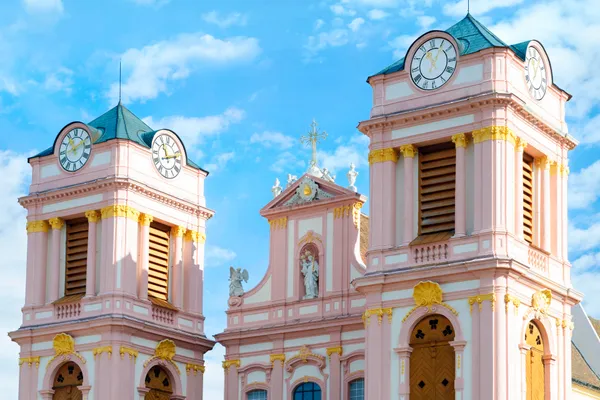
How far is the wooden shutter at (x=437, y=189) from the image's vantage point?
4119cm

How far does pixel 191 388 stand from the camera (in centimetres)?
4819

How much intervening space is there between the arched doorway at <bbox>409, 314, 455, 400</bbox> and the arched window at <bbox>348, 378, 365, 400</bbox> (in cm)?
387

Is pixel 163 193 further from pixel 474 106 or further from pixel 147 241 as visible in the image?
pixel 474 106

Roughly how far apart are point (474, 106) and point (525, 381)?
6824mm

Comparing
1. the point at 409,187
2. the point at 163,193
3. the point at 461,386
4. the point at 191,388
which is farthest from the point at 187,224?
the point at 461,386

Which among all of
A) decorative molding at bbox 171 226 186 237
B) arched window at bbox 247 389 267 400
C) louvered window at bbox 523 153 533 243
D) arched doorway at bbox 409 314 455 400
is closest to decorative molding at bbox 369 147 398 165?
louvered window at bbox 523 153 533 243

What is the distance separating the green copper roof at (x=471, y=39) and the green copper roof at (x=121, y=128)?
28.3ft

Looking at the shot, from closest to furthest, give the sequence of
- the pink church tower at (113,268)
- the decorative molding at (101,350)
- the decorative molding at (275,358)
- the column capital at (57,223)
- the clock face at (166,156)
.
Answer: the decorative molding at (275,358) → the decorative molding at (101,350) → the pink church tower at (113,268) → the column capital at (57,223) → the clock face at (166,156)

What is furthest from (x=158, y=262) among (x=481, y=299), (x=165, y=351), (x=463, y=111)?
(x=481, y=299)

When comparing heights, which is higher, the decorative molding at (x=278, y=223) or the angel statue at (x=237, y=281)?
the decorative molding at (x=278, y=223)

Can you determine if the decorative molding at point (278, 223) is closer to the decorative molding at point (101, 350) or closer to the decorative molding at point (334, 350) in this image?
the decorative molding at point (334, 350)

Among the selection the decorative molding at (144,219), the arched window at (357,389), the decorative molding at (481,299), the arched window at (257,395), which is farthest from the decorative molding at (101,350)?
the decorative molding at (481,299)

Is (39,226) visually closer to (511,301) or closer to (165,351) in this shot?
(165,351)

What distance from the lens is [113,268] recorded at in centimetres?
4625
